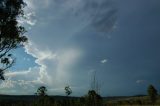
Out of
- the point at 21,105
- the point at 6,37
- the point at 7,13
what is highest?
the point at 7,13

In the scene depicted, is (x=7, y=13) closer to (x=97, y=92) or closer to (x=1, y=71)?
(x=1, y=71)

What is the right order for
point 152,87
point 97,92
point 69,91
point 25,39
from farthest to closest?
1. point 69,91
2. point 152,87
3. point 25,39
4. point 97,92

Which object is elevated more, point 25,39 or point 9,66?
point 25,39

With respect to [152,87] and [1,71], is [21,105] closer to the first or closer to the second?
[1,71]

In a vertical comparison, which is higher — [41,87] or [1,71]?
[41,87]

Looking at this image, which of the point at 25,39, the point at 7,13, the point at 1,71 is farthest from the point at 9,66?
the point at 7,13

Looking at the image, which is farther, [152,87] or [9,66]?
[152,87]

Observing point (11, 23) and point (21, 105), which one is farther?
point (11, 23)

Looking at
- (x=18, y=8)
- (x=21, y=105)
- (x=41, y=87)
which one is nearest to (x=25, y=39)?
(x=18, y=8)

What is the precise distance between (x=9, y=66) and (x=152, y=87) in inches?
3936

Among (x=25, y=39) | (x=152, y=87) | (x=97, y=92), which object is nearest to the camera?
(x=97, y=92)

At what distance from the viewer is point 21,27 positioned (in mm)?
34594

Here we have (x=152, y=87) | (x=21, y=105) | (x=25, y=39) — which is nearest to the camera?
(x=21, y=105)

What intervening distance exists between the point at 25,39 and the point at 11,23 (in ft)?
9.09
